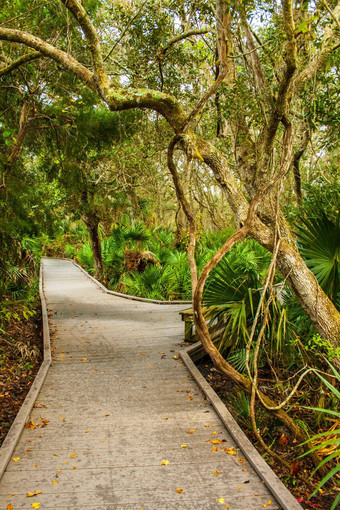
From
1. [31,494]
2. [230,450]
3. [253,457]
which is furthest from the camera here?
[230,450]

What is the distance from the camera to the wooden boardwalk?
Answer: 3.20 metres

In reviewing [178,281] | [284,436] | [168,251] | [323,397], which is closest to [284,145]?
[323,397]

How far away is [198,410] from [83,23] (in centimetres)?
553

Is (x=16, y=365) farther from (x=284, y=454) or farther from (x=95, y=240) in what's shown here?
(x=95, y=240)

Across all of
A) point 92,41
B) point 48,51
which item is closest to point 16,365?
point 48,51

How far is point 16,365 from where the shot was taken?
7.00m

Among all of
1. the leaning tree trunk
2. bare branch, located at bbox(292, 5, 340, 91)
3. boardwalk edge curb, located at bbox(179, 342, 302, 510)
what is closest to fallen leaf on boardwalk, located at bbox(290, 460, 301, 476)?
boardwalk edge curb, located at bbox(179, 342, 302, 510)

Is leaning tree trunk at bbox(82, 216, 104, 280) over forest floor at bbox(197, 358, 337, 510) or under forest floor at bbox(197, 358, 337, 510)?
over

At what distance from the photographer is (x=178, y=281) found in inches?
525

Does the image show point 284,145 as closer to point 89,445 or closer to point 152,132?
point 89,445

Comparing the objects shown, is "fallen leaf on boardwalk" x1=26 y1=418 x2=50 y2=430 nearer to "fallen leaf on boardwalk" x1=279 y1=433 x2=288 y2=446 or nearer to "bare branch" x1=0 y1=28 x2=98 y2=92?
"fallen leaf on boardwalk" x1=279 y1=433 x2=288 y2=446

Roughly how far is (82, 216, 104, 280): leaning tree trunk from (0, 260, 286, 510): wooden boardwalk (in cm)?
921

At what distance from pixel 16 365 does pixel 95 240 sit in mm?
10147

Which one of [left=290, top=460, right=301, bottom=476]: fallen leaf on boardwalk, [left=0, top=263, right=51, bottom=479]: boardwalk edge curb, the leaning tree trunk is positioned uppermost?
the leaning tree trunk
